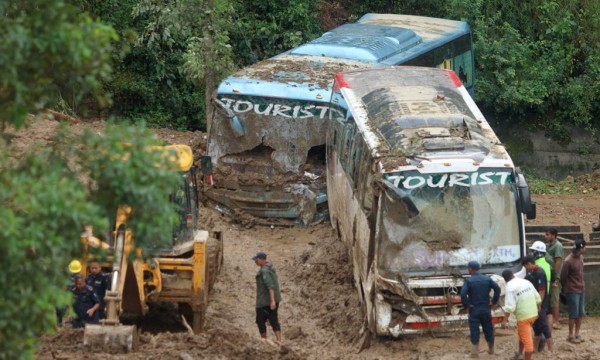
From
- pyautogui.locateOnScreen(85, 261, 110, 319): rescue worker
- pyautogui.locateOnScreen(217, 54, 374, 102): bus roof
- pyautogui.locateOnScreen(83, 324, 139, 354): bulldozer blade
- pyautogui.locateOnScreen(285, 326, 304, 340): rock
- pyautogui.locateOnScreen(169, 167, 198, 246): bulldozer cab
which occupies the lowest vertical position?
pyautogui.locateOnScreen(285, 326, 304, 340): rock

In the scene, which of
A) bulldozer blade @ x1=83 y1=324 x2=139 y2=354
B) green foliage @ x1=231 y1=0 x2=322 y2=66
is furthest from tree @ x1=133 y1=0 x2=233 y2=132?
bulldozer blade @ x1=83 y1=324 x2=139 y2=354

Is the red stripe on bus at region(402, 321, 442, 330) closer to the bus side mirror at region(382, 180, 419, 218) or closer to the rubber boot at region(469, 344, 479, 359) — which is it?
the rubber boot at region(469, 344, 479, 359)

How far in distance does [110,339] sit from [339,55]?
10.8m

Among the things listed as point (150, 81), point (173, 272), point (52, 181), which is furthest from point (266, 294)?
point (150, 81)

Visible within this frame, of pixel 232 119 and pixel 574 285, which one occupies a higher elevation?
pixel 232 119

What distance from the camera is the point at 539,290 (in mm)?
14047

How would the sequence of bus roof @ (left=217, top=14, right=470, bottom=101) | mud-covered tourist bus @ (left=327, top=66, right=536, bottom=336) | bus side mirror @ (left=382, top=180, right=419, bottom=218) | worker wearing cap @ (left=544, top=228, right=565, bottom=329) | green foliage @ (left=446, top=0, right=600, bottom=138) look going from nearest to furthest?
bus side mirror @ (left=382, top=180, right=419, bottom=218)
mud-covered tourist bus @ (left=327, top=66, right=536, bottom=336)
worker wearing cap @ (left=544, top=228, right=565, bottom=329)
bus roof @ (left=217, top=14, right=470, bottom=101)
green foliage @ (left=446, top=0, right=600, bottom=138)

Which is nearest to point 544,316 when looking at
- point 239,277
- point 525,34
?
point 239,277

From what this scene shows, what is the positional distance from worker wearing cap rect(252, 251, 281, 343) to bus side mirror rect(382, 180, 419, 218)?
5.63 feet

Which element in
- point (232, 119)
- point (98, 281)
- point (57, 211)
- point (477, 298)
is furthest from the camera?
point (232, 119)

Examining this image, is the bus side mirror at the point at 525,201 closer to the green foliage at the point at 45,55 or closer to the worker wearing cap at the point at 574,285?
the worker wearing cap at the point at 574,285

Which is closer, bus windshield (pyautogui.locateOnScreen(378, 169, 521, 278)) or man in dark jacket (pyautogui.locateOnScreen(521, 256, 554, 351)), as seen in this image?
man in dark jacket (pyautogui.locateOnScreen(521, 256, 554, 351))

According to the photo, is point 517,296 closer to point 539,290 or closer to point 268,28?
point 539,290

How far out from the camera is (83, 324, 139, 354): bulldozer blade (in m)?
12.6
